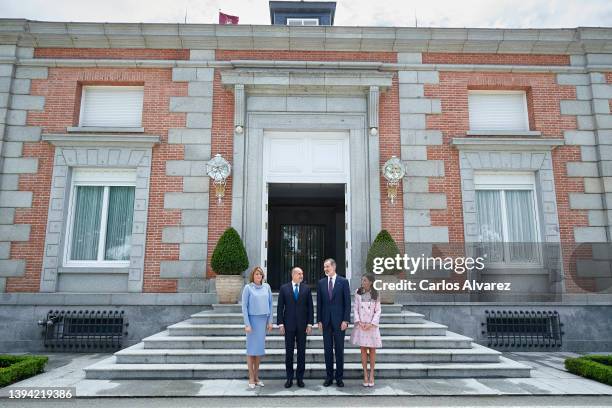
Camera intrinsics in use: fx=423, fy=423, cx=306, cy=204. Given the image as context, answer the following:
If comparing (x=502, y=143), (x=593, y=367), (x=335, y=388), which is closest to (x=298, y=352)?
(x=335, y=388)

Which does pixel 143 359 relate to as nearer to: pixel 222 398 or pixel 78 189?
pixel 222 398

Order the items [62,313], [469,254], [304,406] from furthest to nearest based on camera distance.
→ [469,254] < [62,313] < [304,406]

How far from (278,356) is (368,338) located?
6.25ft

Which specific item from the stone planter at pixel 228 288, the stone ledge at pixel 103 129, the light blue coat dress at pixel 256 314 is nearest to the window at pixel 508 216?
the stone planter at pixel 228 288

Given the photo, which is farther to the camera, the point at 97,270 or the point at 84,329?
the point at 97,270

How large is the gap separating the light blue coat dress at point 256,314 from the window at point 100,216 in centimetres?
608

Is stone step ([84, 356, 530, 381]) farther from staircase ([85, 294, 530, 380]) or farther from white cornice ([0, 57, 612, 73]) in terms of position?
white cornice ([0, 57, 612, 73])

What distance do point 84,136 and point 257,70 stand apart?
5107mm

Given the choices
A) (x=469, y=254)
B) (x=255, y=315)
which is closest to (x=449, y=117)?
A: (x=469, y=254)

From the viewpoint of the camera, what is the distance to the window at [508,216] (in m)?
11.8

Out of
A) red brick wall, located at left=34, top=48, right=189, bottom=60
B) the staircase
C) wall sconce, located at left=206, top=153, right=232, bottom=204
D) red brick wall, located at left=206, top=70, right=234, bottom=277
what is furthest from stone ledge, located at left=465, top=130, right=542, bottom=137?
red brick wall, located at left=34, top=48, right=189, bottom=60

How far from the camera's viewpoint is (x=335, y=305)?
7062mm

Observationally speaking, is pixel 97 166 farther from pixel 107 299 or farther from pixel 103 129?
pixel 107 299

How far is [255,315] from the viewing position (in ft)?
22.6
